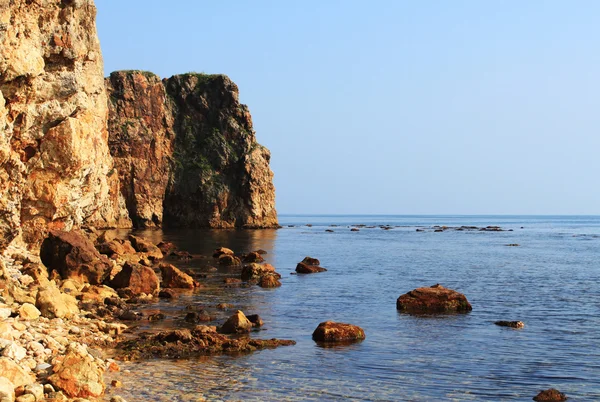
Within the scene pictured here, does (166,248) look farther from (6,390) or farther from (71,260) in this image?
(6,390)

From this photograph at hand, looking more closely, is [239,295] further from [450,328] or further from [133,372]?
[133,372]

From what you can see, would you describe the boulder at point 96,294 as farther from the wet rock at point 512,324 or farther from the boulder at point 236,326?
the wet rock at point 512,324

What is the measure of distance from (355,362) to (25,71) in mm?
18940

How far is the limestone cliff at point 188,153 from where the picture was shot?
373 feet

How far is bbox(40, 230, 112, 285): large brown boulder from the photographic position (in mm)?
31859

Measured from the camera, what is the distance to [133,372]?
17359mm

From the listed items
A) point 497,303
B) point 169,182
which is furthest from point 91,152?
point 169,182

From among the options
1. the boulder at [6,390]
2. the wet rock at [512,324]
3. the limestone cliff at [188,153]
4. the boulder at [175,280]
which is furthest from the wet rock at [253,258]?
the limestone cliff at [188,153]

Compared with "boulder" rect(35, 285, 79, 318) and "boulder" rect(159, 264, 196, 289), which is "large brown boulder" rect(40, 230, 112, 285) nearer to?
"boulder" rect(159, 264, 196, 289)

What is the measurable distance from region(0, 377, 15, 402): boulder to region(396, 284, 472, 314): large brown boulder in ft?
65.5

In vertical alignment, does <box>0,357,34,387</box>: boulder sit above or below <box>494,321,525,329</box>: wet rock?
above

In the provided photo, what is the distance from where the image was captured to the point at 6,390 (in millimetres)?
12617

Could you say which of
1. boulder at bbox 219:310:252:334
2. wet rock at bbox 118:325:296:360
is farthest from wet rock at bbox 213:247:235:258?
wet rock at bbox 118:325:296:360

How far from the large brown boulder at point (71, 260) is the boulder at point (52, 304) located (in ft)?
28.3
